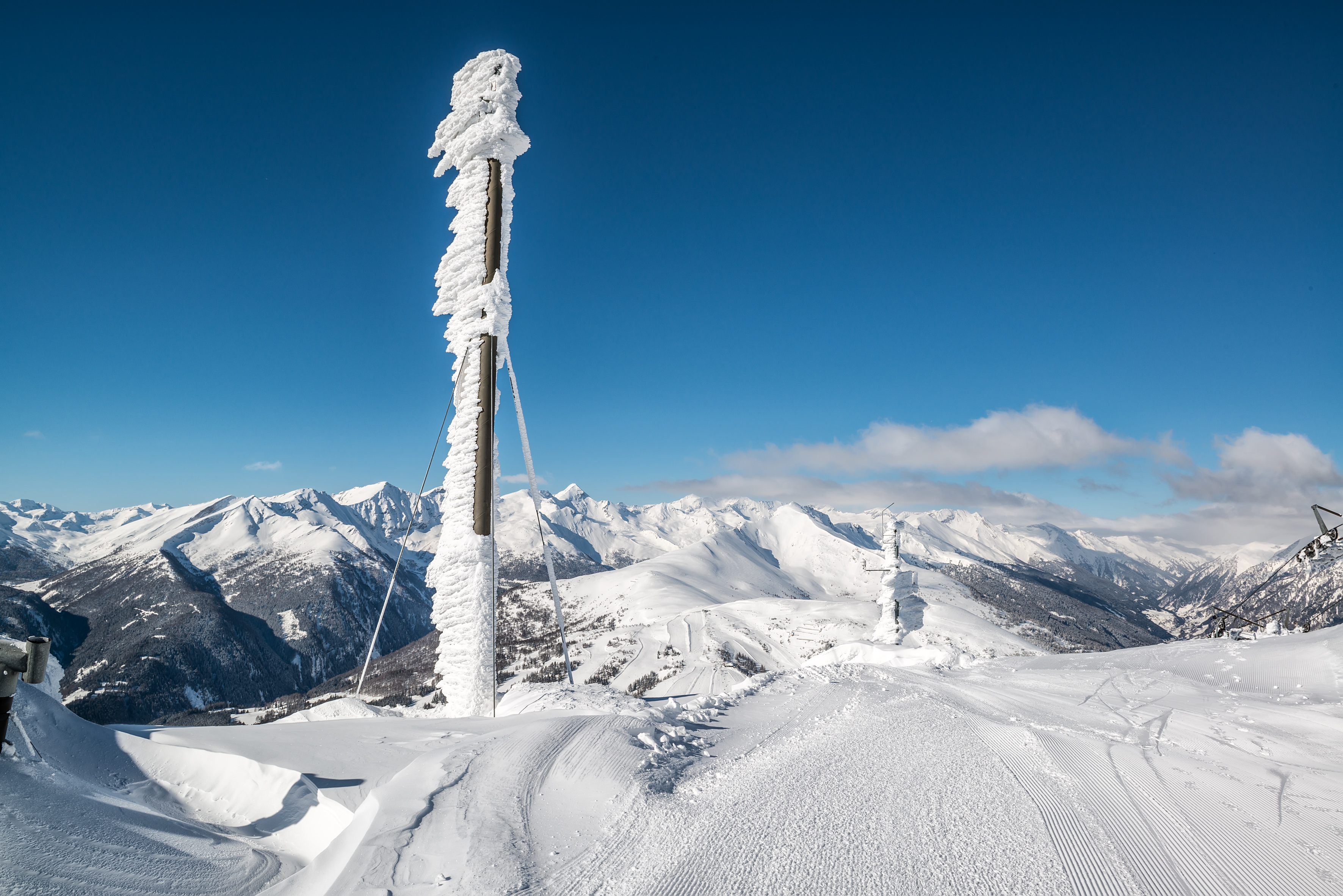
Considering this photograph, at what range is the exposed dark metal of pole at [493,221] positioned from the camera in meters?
10.5

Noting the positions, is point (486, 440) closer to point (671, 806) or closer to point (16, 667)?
point (16, 667)

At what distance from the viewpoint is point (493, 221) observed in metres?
10.5

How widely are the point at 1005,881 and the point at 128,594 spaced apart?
10106 inches

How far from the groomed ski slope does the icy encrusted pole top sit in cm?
953

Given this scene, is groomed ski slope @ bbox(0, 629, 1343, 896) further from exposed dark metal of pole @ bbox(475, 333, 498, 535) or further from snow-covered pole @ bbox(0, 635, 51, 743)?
exposed dark metal of pole @ bbox(475, 333, 498, 535)

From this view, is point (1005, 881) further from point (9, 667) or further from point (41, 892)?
point (9, 667)

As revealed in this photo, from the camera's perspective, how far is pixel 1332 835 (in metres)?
4.75

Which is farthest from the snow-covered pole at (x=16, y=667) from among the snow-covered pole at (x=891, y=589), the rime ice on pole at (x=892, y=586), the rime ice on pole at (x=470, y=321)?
the snow-covered pole at (x=891, y=589)

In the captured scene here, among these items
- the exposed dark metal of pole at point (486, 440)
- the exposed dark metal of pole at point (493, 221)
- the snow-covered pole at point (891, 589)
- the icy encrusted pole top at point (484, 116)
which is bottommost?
the snow-covered pole at point (891, 589)

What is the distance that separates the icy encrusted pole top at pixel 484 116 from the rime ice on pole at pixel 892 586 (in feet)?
92.1

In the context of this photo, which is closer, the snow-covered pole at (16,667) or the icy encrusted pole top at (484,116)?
the snow-covered pole at (16,667)

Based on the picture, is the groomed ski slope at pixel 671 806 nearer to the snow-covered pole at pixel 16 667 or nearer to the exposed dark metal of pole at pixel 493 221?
the snow-covered pole at pixel 16 667

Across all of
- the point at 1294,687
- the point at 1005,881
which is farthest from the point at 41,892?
the point at 1294,687

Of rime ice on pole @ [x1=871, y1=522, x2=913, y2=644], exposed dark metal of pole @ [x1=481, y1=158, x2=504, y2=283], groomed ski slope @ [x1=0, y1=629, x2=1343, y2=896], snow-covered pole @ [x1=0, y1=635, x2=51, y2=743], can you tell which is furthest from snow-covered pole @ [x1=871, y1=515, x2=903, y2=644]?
snow-covered pole @ [x1=0, y1=635, x2=51, y2=743]
